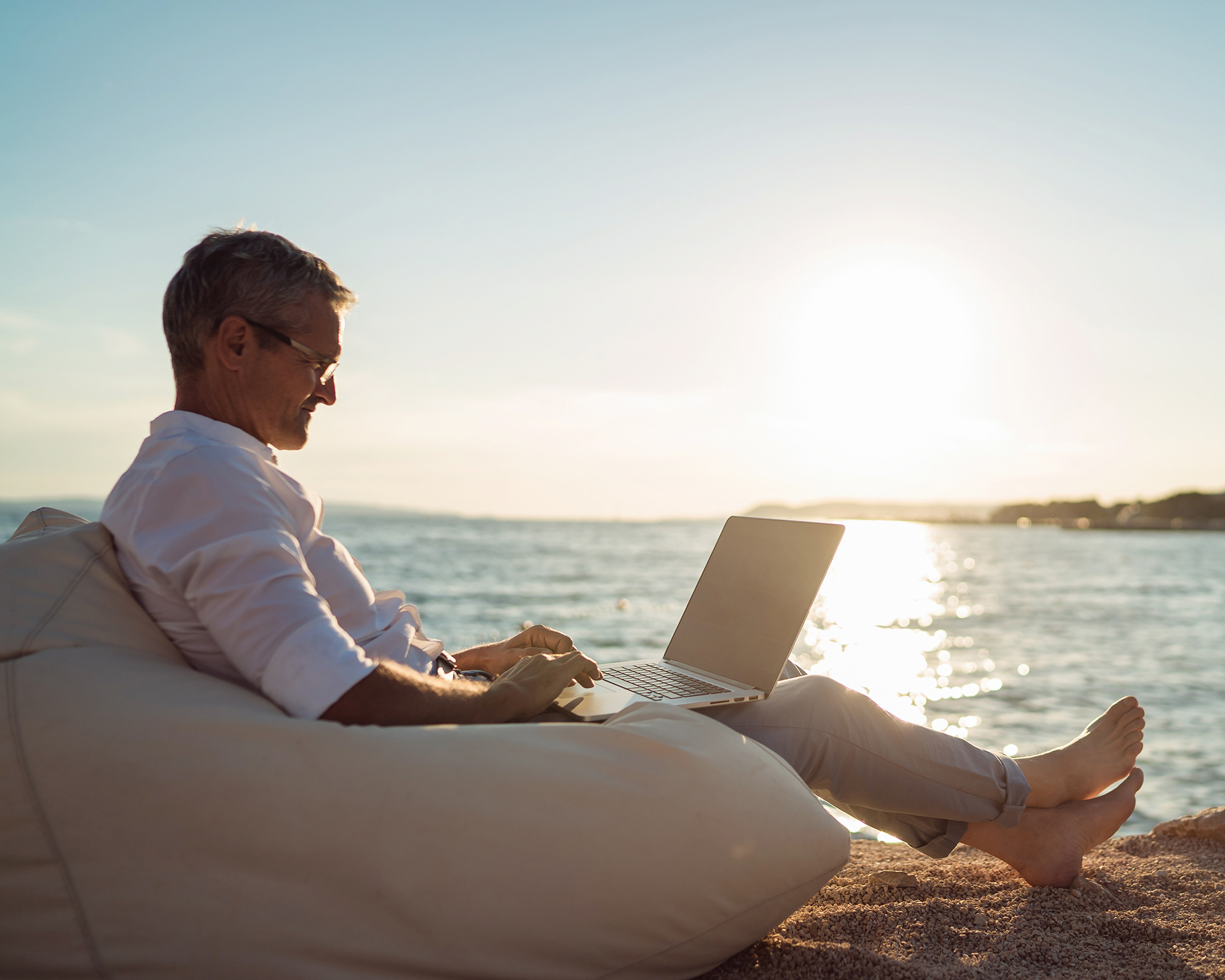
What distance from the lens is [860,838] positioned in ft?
12.3

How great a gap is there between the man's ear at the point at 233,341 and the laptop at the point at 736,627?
3.73 feet

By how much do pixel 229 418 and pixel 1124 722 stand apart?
2.78 meters

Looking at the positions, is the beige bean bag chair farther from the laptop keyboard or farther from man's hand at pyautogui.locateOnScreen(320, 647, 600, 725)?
the laptop keyboard

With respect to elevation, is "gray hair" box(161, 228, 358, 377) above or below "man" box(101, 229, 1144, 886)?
above

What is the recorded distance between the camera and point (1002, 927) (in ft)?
6.88

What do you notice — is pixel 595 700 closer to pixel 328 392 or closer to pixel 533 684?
pixel 533 684

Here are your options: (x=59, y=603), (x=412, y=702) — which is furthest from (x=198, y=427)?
(x=412, y=702)

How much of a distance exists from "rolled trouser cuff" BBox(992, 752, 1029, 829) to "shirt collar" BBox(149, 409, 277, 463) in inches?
84.2

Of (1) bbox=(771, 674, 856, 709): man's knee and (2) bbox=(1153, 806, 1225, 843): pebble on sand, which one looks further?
(2) bbox=(1153, 806, 1225, 843): pebble on sand

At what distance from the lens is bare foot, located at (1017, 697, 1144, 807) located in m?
2.41

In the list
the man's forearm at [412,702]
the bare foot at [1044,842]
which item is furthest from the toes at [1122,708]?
the man's forearm at [412,702]

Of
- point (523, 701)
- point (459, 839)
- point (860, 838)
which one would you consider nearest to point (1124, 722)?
point (860, 838)

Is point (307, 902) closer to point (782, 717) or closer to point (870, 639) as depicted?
point (782, 717)

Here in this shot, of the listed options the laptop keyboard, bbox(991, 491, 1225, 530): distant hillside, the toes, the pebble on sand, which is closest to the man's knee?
the laptop keyboard
